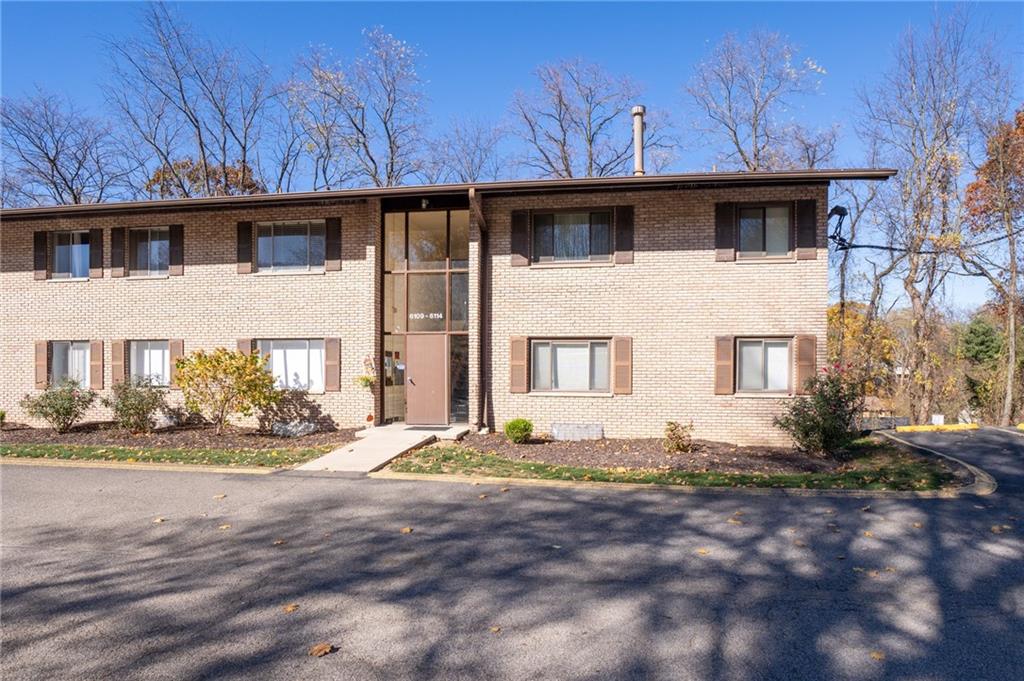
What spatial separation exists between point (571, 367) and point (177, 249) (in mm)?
10206

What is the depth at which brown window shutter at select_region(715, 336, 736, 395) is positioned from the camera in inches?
508

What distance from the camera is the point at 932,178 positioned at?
23578 millimetres

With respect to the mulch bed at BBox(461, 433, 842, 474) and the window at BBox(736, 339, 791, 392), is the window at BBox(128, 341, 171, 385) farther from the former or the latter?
the window at BBox(736, 339, 791, 392)

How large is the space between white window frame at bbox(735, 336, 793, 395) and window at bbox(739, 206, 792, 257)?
186 centimetres

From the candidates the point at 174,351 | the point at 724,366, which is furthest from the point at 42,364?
the point at 724,366

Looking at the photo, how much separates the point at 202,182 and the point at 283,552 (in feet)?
93.9

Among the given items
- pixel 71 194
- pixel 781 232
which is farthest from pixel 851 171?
pixel 71 194

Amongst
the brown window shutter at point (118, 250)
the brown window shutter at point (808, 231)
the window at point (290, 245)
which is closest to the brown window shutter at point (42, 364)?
the brown window shutter at point (118, 250)

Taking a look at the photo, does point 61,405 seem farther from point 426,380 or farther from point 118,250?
point 426,380

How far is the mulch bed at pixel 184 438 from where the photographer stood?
12500mm

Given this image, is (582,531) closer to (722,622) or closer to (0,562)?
(722,622)

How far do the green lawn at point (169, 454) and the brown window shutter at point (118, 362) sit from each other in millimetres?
2894

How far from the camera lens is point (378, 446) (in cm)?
1166

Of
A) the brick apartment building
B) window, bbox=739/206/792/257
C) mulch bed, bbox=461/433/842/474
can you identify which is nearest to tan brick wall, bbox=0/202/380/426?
the brick apartment building
